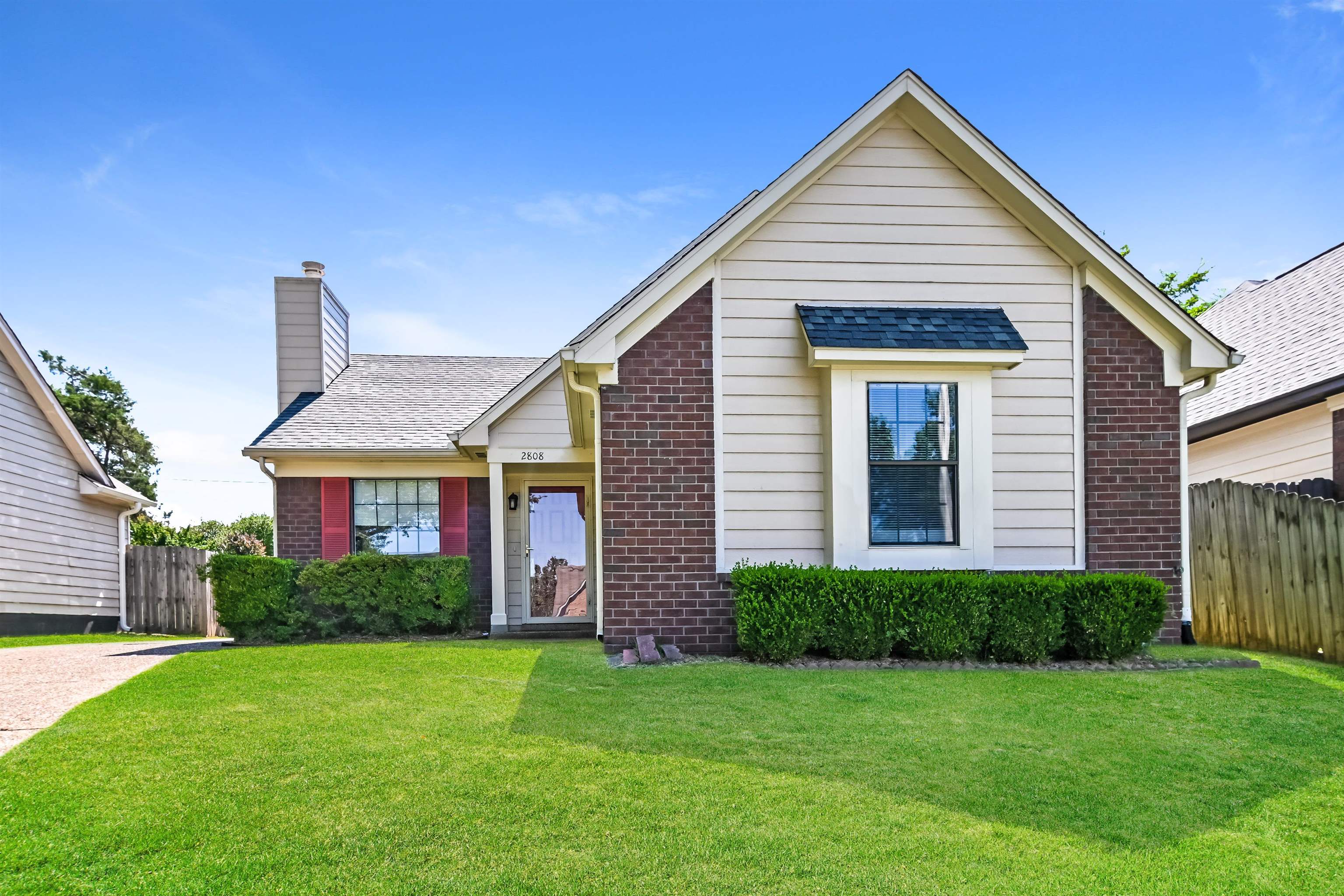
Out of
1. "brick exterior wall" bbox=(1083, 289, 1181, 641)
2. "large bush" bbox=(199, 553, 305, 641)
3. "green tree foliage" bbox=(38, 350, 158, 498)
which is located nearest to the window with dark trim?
"brick exterior wall" bbox=(1083, 289, 1181, 641)

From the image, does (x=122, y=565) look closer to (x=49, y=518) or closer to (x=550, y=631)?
(x=49, y=518)

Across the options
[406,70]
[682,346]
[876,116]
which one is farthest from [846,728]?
[406,70]

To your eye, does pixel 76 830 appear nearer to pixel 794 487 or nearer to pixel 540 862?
pixel 540 862

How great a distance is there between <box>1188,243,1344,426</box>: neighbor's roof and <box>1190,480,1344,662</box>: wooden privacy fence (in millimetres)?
1638

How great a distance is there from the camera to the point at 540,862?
11.2 feet

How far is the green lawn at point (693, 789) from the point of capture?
3.38 m

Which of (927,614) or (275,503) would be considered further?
(275,503)

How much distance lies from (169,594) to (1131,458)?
15.8 metres

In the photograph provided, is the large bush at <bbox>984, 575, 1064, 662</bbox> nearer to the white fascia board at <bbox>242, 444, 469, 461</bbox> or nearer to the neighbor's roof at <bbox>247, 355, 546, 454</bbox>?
the neighbor's roof at <bbox>247, 355, 546, 454</bbox>

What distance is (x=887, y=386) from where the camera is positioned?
27.2 feet

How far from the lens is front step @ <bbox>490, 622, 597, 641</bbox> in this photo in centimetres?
1241

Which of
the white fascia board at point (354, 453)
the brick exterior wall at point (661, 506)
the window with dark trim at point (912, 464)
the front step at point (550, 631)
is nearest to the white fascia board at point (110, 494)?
the white fascia board at point (354, 453)

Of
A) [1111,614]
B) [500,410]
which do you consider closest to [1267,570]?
[1111,614]

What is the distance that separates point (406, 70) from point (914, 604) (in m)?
10.7
